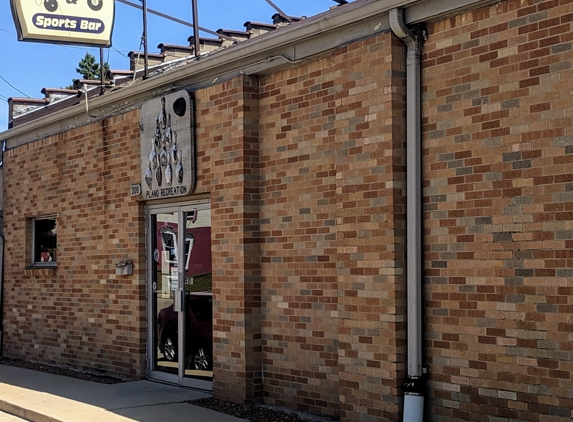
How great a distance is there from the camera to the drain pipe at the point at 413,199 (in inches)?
283

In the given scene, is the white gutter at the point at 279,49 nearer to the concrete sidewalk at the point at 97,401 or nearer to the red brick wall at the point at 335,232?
the red brick wall at the point at 335,232

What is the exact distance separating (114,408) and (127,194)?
11.0 ft

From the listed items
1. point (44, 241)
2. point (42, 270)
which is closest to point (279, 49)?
point (42, 270)

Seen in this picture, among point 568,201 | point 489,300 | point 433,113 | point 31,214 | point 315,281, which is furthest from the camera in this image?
point 31,214

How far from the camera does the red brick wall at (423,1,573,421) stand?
20.4ft

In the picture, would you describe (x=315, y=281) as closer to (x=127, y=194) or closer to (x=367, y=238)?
(x=367, y=238)

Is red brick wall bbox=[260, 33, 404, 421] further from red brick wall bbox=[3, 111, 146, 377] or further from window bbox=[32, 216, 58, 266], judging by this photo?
window bbox=[32, 216, 58, 266]

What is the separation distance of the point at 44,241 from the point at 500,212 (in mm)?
9537

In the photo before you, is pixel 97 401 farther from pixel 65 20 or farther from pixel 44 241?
pixel 65 20

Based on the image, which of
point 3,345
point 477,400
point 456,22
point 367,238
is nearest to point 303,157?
point 367,238

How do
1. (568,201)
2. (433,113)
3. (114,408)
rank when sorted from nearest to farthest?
(568,201) < (433,113) < (114,408)

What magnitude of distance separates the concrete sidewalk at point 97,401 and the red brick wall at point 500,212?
2.70 metres

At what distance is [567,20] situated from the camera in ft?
20.3

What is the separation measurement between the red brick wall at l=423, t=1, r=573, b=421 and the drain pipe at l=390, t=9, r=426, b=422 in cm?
8
